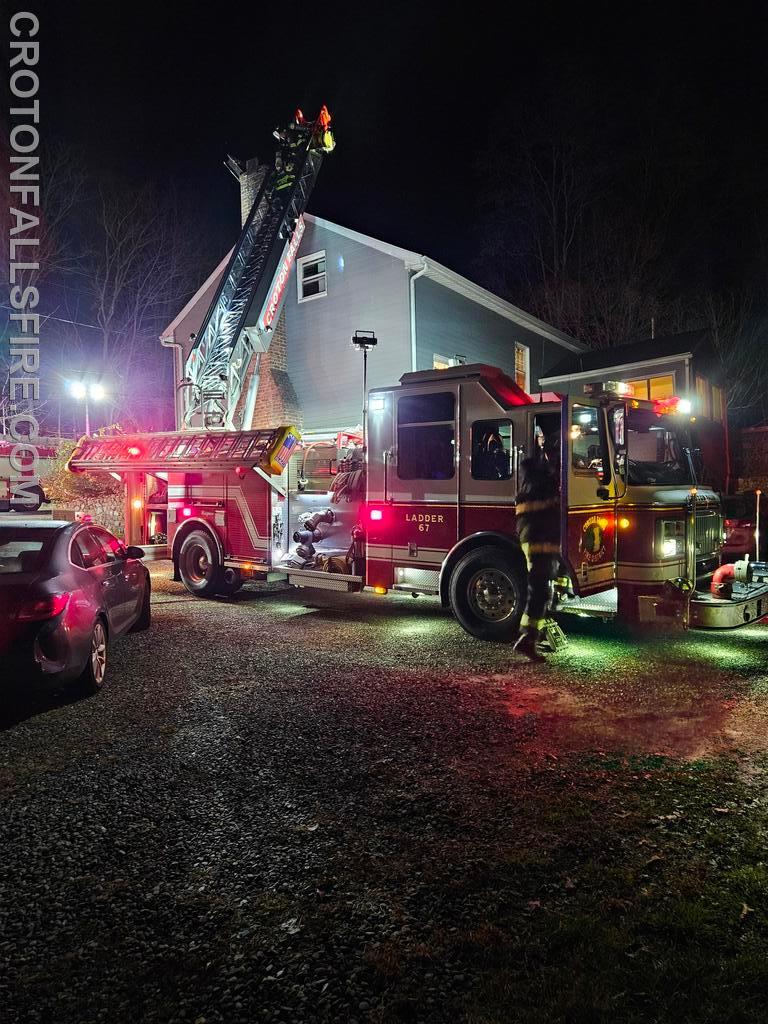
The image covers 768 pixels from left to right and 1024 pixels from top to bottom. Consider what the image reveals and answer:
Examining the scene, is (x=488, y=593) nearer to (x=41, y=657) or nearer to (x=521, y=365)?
(x=41, y=657)

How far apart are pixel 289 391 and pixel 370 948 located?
1729 centimetres

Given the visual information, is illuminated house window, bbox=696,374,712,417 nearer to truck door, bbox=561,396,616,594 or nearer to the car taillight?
truck door, bbox=561,396,616,594

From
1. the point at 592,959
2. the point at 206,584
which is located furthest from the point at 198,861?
the point at 206,584

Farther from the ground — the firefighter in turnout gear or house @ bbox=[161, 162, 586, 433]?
house @ bbox=[161, 162, 586, 433]

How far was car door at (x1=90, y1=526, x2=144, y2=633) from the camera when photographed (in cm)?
649

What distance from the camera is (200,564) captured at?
10438mm

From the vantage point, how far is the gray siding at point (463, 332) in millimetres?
16594

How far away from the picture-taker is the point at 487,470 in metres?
7.29

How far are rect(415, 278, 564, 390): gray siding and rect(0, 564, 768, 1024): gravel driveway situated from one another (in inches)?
450

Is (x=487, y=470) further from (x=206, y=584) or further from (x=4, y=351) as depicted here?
(x=4, y=351)

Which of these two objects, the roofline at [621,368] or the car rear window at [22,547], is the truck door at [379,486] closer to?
the car rear window at [22,547]

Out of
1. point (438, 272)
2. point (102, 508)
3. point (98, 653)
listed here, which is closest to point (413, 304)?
point (438, 272)

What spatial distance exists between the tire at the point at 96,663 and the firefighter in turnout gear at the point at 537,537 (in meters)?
3.80

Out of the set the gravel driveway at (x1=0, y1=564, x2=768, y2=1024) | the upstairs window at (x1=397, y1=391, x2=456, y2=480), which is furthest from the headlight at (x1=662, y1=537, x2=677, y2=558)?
the upstairs window at (x1=397, y1=391, x2=456, y2=480)
